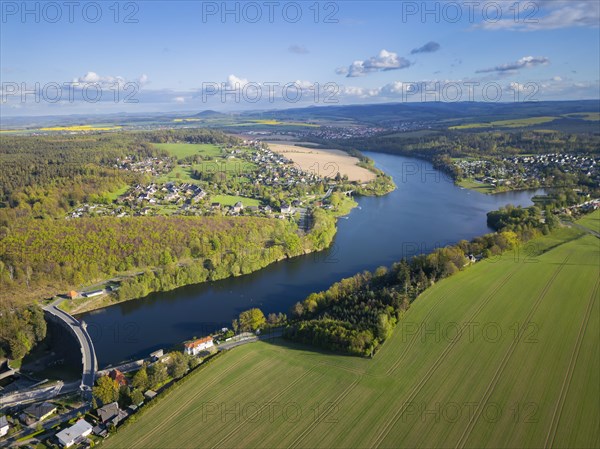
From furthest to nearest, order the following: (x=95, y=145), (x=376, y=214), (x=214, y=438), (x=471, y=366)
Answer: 1. (x=95, y=145)
2. (x=376, y=214)
3. (x=471, y=366)
4. (x=214, y=438)

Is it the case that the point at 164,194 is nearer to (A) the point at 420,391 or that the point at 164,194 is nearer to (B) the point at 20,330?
(B) the point at 20,330

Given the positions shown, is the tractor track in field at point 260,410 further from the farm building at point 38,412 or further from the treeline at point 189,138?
the treeline at point 189,138

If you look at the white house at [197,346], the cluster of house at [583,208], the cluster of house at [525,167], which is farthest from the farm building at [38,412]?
the cluster of house at [525,167]

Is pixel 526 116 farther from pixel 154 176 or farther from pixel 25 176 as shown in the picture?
pixel 25 176

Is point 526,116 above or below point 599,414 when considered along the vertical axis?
above

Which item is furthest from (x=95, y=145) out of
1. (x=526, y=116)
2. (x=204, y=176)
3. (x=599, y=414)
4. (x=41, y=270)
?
(x=526, y=116)

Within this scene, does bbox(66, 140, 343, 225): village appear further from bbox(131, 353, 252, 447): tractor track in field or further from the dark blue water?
bbox(131, 353, 252, 447): tractor track in field

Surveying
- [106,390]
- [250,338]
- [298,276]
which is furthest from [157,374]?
[298,276]
